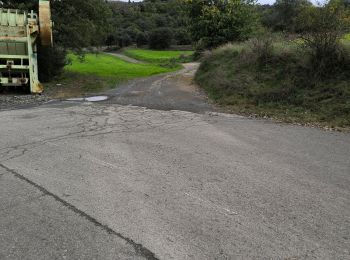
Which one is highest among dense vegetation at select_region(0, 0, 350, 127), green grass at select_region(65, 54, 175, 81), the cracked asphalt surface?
dense vegetation at select_region(0, 0, 350, 127)

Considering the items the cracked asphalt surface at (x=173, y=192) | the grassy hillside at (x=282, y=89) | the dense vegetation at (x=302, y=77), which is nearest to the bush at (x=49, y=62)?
the grassy hillside at (x=282, y=89)

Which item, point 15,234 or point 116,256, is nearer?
point 116,256

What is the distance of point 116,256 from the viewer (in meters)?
3.89

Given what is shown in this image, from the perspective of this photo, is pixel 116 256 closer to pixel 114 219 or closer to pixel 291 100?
pixel 114 219

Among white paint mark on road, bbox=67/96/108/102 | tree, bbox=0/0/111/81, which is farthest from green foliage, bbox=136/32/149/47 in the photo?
white paint mark on road, bbox=67/96/108/102

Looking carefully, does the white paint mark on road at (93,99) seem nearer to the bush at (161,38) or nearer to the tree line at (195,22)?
the tree line at (195,22)

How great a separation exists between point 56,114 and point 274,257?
9.45m

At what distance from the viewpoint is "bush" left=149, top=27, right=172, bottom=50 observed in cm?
7881

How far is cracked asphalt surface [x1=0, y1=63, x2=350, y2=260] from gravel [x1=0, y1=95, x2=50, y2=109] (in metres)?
4.64

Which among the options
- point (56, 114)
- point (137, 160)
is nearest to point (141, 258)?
point (137, 160)

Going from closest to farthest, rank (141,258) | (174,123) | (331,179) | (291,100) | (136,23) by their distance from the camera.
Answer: (141,258)
(331,179)
(174,123)
(291,100)
(136,23)

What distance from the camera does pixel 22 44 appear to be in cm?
1677

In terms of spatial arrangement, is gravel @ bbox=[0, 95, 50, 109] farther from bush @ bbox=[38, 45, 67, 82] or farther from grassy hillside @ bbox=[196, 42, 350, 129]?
grassy hillside @ bbox=[196, 42, 350, 129]

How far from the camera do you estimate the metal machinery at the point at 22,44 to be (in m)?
16.1
